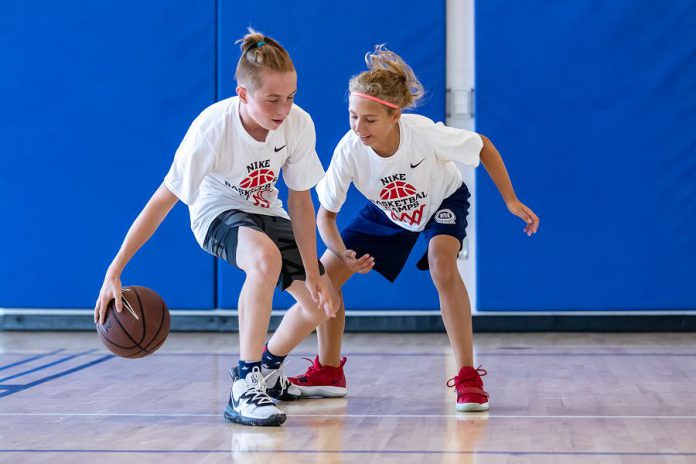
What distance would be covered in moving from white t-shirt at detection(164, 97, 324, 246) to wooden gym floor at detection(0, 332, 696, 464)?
0.58m

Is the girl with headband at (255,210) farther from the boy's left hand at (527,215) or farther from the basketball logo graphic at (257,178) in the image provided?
the boy's left hand at (527,215)

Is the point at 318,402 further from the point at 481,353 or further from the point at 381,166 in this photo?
the point at 481,353

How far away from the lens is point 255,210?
2.71 meters

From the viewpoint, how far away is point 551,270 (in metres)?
4.43

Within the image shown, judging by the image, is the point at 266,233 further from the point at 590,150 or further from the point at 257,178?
the point at 590,150

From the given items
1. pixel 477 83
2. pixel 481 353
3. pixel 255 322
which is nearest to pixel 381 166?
pixel 255 322

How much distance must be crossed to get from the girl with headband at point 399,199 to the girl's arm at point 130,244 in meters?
0.54

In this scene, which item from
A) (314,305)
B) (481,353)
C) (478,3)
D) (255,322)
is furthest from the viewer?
(478,3)

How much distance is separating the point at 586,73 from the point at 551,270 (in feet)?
3.00

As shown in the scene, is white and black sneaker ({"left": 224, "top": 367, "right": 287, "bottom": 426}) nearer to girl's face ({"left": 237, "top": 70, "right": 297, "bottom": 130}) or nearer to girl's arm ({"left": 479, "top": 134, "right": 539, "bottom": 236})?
girl's face ({"left": 237, "top": 70, "right": 297, "bottom": 130})

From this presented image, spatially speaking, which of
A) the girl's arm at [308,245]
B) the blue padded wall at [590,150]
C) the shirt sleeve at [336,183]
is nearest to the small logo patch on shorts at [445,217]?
the shirt sleeve at [336,183]

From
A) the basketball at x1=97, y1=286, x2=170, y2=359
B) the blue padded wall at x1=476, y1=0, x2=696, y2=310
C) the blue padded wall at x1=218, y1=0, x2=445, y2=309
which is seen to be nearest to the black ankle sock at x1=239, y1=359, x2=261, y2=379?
the basketball at x1=97, y1=286, x2=170, y2=359

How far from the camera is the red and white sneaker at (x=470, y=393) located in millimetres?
2572

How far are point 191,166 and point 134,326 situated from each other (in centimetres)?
44
